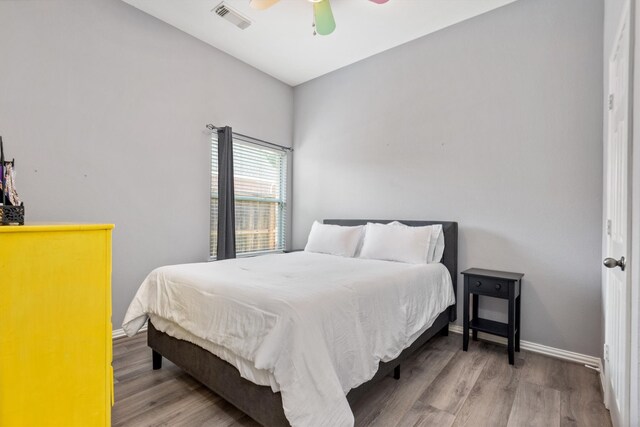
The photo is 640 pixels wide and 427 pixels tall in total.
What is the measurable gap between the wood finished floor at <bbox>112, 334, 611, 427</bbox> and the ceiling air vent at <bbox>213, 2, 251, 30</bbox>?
303cm

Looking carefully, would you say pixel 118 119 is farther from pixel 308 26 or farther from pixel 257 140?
pixel 308 26

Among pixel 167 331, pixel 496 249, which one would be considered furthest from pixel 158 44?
pixel 496 249

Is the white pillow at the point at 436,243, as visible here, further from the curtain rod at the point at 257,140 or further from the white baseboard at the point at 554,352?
the curtain rod at the point at 257,140

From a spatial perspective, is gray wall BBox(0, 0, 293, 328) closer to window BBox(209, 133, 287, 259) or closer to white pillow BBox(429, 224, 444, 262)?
window BBox(209, 133, 287, 259)

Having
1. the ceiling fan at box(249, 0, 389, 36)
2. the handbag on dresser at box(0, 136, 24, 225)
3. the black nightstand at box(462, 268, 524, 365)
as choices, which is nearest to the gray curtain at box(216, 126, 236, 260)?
the ceiling fan at box(249, 0, 389, 36)

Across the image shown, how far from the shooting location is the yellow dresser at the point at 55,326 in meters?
1.00

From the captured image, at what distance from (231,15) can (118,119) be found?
4.65 feet

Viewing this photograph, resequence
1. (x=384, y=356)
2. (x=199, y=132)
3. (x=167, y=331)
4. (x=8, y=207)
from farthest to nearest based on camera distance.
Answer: (x=199, y=132) < (x=167, y=331) < (x=384, y=356) < (x=8, y=207)

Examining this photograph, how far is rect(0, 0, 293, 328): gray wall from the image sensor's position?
228 cm

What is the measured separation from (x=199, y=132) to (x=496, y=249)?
3.17 m

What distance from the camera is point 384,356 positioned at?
1.73m

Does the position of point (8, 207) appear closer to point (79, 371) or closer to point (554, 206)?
point (79, 371)

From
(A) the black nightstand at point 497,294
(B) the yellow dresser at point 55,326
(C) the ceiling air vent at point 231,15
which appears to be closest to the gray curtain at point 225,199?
(C) the ceiling air vent at point 231,15

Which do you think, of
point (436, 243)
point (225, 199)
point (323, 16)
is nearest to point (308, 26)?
point (323, 16)
